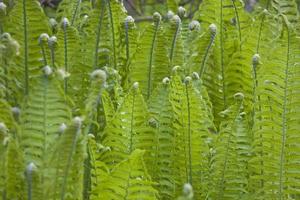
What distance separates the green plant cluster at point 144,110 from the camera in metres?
0.77

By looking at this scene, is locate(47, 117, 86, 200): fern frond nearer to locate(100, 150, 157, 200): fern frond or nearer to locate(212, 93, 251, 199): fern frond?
locate(100, 150, 157, 200): fern frond

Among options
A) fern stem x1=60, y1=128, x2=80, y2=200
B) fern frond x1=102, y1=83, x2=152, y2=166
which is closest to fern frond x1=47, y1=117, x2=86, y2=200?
fern stem x1=60, y1=128, x2=80, y2=200

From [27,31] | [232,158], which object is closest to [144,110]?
[232,158]

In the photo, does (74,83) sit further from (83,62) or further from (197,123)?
(197,123)

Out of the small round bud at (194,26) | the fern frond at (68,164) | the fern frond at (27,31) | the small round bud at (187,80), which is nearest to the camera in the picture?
the fern frond at (68,164)

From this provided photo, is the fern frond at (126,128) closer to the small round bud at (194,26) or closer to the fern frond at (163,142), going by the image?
the fern frond at (163,142)

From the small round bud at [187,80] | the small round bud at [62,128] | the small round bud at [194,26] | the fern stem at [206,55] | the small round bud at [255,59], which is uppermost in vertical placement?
the small round bud at [194,26]

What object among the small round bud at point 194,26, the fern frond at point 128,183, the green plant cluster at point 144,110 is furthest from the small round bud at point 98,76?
the small round bud at point 194,26

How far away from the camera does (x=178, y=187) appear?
968mm

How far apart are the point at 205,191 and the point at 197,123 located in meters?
0.11

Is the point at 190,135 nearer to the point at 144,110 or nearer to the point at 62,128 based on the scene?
the point at 144,110

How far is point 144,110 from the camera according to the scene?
940mm

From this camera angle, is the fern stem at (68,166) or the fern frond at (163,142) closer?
the fern stem at (68,166)

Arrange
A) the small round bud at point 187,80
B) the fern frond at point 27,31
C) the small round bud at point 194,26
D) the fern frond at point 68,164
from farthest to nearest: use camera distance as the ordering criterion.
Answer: the small round bud at point 194,26, the fern frond at point 27,31, the small round bud at point 187,80, the fern frond at point 68,164
